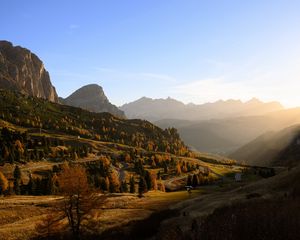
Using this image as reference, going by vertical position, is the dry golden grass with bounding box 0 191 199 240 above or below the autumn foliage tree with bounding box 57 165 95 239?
below

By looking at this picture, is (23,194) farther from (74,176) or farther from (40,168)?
(74,176)

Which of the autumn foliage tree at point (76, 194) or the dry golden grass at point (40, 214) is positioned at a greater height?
Answer: the autumn foliage tree at point (76, 194)

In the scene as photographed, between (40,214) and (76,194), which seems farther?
(40,214)

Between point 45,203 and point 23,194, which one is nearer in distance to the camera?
point 45,203

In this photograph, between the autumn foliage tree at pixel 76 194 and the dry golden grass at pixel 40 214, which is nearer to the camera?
the autumn foliage tree at pixel 76 194

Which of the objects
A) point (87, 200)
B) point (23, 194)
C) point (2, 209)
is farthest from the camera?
point (23, 194)

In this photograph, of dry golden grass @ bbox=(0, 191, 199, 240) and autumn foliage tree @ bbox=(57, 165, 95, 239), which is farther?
dry golden grass @ bbox=(0, 191, 199, 240)

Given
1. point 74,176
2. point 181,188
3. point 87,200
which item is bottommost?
point 181,188

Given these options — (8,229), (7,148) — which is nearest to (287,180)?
(8,229)

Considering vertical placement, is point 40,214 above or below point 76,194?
below

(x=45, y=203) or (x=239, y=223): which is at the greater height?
(x=239, y=223)

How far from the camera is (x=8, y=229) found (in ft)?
222

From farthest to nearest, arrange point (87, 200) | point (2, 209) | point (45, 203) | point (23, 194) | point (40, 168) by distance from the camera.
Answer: point (40, 168) < point (23, 194) < point (45, 203) < point (2, 209) < point (87, 200)

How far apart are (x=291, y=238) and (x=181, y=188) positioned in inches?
7069
